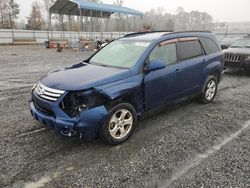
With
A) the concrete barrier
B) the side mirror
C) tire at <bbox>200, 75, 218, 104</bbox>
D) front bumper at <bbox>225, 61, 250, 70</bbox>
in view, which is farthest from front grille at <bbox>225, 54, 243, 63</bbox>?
the concrete barrier

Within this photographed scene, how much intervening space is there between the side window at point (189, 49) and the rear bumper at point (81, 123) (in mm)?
2417

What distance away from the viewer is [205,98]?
599 centimetres

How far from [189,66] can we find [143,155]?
2.44 meters

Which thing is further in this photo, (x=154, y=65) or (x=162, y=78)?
(x=162, y=78)

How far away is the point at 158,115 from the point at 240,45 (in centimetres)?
782

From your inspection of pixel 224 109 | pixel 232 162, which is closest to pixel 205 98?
pixel 224 109

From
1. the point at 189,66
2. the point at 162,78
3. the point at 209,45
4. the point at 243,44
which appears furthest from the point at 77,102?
the point at 243,44

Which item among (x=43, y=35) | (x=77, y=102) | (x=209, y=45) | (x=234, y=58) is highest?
(x=43, y=35)

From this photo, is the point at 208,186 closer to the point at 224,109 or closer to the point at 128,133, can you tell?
the point at 128,133

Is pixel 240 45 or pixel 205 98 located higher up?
pixel 240 45

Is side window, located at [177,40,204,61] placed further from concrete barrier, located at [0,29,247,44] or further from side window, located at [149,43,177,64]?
concrete barrier, located at [0,29,247,44]

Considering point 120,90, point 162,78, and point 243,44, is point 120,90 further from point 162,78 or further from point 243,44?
point 243,44

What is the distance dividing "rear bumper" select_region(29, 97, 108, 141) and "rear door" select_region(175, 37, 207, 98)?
2070 mm

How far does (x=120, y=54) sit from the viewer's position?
4.70 m
